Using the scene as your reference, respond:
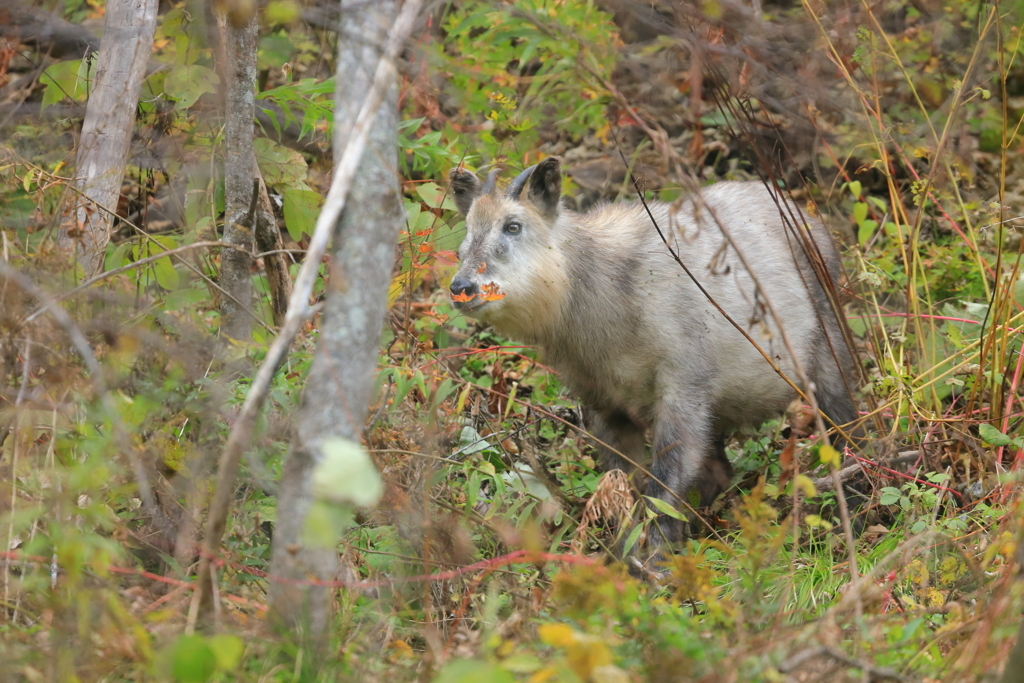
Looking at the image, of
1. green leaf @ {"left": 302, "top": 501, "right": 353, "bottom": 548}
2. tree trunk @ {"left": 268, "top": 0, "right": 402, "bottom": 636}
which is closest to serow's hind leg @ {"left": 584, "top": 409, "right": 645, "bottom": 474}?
tree trunk @ {"left": 268, "top": 0, "right": 402, "bottom": 636}

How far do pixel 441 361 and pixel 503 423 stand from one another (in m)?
0.55

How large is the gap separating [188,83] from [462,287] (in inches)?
65.9

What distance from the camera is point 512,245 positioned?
461 centimetres

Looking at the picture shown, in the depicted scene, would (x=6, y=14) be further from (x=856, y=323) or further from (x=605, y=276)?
(x=856, y=323)

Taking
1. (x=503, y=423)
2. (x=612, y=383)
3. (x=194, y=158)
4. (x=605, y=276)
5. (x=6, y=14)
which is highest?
(x=6, y=14)

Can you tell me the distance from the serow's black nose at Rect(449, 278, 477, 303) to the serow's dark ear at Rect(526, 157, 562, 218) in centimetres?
69

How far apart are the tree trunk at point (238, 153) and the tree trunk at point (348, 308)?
5.43 feet

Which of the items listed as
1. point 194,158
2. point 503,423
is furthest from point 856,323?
point 194,158

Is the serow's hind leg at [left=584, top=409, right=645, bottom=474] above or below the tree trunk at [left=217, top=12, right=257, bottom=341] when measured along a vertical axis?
below

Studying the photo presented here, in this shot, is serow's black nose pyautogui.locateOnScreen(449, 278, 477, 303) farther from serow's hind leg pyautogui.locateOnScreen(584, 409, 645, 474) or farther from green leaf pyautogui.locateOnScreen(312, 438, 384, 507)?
green leaf pyautogui.locateOnScreen(312, 438, 384, 507)

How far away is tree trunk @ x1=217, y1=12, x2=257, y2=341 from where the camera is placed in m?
4.10

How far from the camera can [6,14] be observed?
3172 mm

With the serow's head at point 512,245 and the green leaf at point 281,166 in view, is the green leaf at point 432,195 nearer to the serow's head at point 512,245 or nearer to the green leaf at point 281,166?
the serow's head at point 512,245

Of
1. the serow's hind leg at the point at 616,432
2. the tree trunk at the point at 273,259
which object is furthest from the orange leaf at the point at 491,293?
the tree trunk at the point at 273,259
